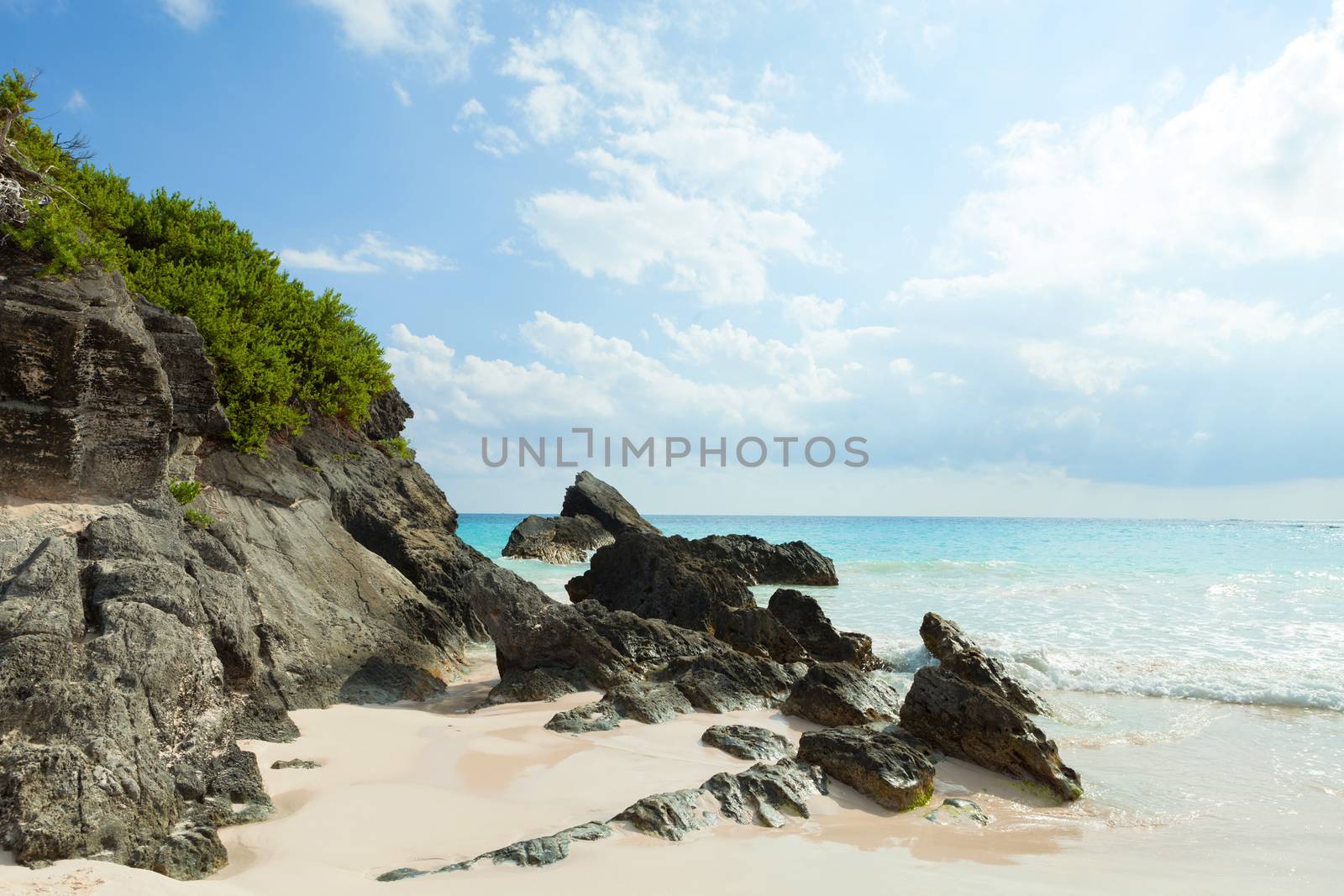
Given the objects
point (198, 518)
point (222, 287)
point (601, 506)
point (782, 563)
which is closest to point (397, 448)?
point (222, 287)

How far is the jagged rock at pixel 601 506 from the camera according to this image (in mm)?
37125

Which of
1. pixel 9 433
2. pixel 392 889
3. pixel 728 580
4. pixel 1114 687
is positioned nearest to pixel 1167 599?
pixel 1114 687

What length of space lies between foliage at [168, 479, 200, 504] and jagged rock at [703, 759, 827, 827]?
22.3 feet

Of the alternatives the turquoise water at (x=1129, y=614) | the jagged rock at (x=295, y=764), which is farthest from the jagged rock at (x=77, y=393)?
the turquoise water at (x=1129, y=614)

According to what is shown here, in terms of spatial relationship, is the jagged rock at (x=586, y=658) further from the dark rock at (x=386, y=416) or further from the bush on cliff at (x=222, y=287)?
the dark rock at (x=386, y=416)

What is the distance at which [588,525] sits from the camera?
35781 millimetres

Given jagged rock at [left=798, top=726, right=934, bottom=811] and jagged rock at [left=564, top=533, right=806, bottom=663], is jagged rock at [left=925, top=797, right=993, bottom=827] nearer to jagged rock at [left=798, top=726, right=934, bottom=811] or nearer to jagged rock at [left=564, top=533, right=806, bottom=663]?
jagged rock at [left=798, top=726, right=934, bottom=811]

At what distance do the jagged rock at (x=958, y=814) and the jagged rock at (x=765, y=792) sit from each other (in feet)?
2.88

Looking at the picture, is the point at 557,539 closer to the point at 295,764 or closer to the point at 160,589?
the point at 295,764

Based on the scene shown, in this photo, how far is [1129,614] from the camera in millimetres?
17250

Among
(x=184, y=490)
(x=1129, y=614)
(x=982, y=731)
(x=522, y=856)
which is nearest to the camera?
(x=522, y=856)

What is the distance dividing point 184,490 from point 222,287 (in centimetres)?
411

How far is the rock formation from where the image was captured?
33750mm

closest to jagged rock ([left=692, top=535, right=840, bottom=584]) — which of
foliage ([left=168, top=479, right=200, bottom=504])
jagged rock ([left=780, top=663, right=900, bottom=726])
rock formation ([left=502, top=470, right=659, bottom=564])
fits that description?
rock formation ([left=502, top=470, right=659, bottom=564])
